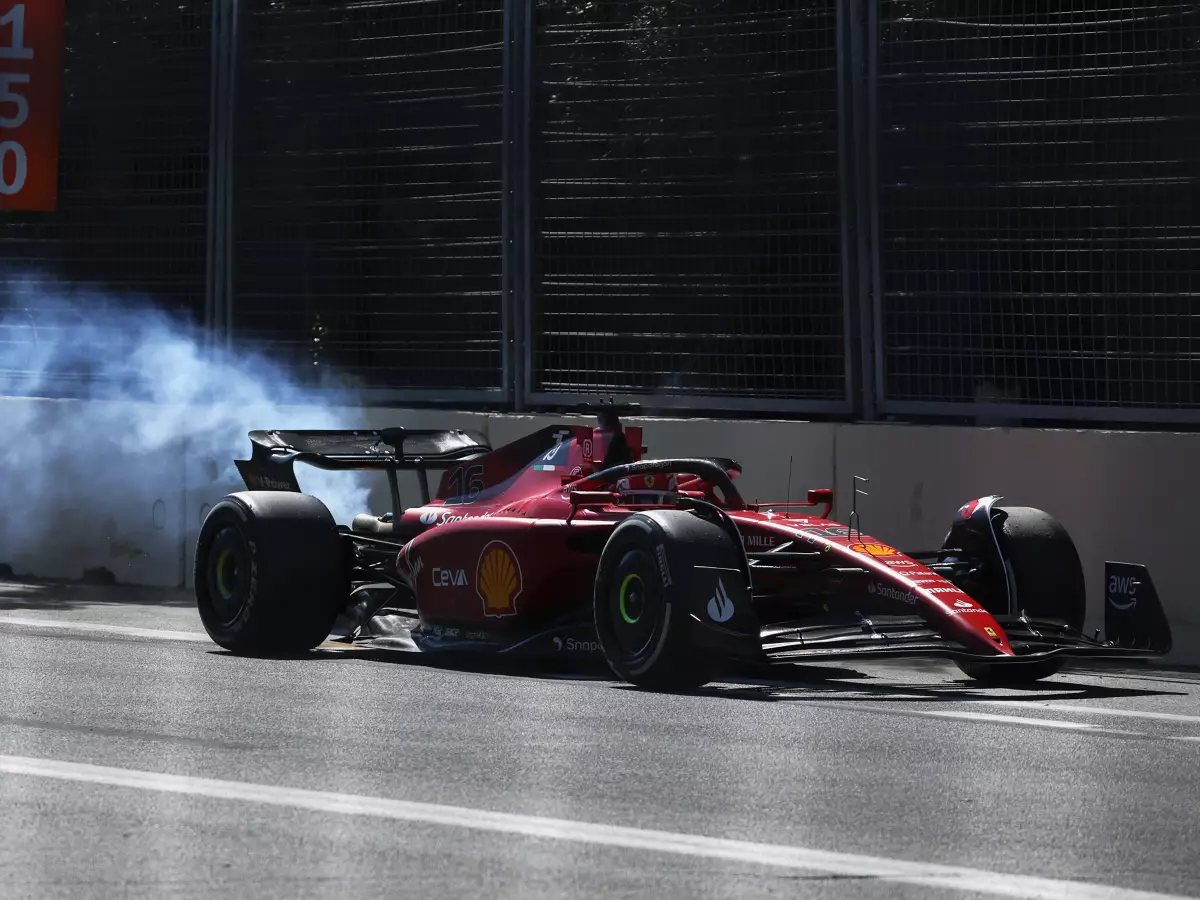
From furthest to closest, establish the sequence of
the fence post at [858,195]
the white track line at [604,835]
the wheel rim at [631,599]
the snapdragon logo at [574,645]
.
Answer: the fence post at [858,195] < the snapdragon logo at [574,645] < the wheel rim at [631,599] < the white track line at [604,835]

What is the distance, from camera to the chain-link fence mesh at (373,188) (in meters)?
14.7

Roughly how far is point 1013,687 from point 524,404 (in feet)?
18.0

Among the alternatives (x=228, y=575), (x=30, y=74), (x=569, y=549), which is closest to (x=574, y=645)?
(x=569, y=549)

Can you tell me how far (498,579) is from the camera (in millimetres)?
10023

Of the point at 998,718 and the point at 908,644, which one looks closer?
the point at 998,718

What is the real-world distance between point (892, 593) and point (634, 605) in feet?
3.55

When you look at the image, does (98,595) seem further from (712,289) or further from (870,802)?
(870,802)

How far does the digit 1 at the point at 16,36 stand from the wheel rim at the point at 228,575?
6.95 meters

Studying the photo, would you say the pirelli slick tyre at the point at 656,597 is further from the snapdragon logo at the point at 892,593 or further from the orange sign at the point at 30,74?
the orange sign at the point at 30,74

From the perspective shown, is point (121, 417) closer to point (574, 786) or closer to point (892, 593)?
point (892, 593)

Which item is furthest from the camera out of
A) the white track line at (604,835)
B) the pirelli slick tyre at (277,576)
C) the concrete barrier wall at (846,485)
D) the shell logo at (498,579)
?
the concrete barrier wall at (846,485)

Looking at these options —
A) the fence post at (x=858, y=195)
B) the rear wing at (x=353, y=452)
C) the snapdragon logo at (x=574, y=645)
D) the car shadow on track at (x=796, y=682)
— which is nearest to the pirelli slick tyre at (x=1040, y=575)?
the car shadow on track at (x=796, y=682)

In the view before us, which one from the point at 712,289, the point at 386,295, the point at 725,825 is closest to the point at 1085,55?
the point at 712,289

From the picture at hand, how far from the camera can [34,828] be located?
567cm
